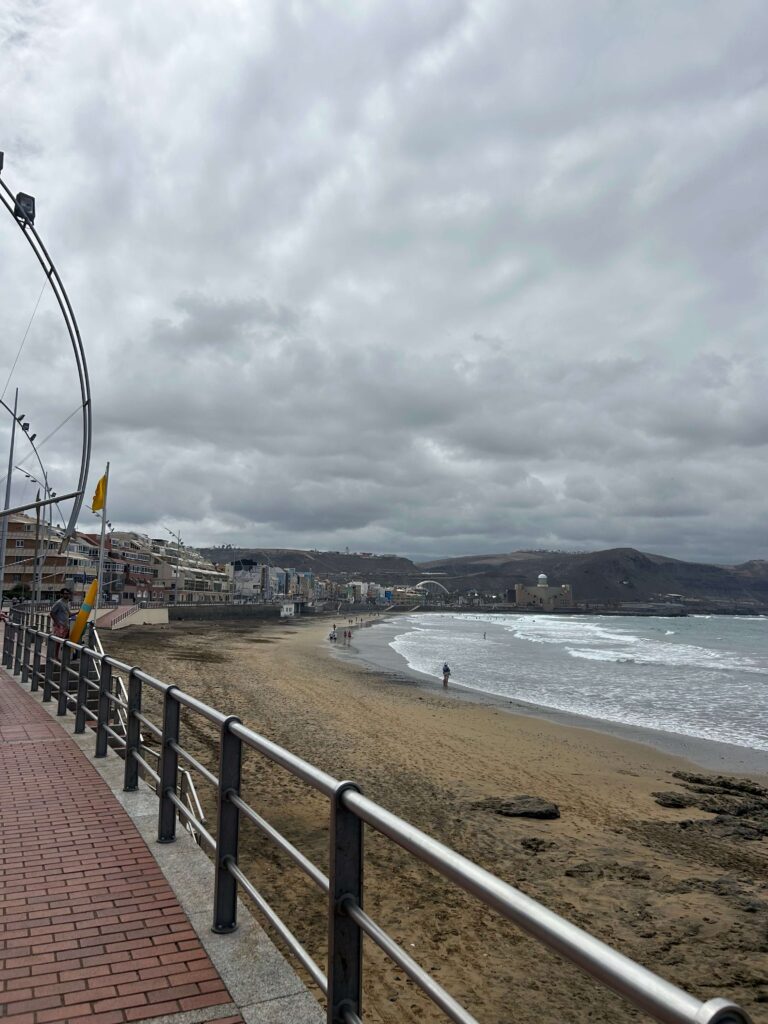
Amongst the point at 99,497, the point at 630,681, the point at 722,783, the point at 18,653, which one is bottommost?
the point at 630,681

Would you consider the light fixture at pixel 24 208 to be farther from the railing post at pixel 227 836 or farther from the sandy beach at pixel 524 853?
the railing post at pixel 227 836

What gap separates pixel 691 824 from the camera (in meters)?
11.1

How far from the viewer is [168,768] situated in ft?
14.5

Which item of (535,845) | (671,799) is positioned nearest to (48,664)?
(535,845)

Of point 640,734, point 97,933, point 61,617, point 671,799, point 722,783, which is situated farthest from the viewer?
point 640,734

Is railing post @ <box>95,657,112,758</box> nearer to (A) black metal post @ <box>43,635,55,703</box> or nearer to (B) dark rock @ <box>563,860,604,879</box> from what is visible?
(A) black metal post @ <box>43,635,55,703</box>

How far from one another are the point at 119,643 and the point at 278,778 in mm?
27138

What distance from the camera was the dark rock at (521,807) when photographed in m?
10.5

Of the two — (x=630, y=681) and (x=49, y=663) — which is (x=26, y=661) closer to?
(x=49, y=663)

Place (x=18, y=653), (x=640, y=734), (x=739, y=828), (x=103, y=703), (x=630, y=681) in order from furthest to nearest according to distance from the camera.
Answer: (x=630, y=681), (x=640, y=734), (x=18, y=653), (x=739, y=828), (x=103, y=703)

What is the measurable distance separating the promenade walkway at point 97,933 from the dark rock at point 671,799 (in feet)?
33.0

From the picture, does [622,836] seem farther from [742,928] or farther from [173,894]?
[173,894]

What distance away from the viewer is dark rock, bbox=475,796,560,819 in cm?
1048

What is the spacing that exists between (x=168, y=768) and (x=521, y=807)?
778cm
